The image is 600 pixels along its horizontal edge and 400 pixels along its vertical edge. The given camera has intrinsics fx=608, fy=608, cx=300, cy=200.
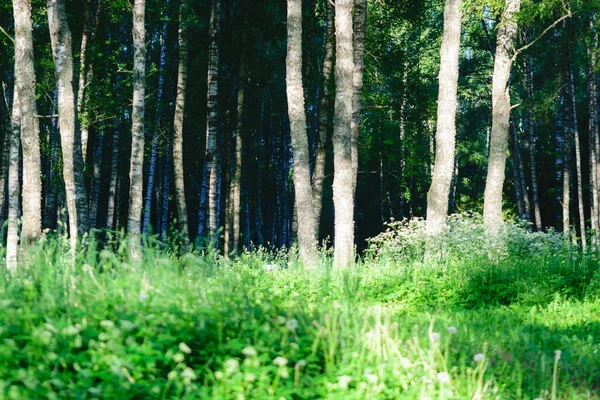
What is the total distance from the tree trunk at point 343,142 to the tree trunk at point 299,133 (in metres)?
0.62

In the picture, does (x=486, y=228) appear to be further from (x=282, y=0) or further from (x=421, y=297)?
(x=282, y=0)

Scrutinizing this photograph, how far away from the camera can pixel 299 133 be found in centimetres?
1301

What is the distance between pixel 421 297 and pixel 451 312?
965mm

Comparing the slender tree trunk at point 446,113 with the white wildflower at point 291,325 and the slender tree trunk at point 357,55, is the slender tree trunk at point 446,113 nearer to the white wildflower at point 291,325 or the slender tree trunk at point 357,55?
the slender tree trunk at point 357,55

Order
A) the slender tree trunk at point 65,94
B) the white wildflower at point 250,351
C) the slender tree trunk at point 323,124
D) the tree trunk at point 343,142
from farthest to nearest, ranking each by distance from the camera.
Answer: the slender tree trunk at point 323,124, the slender tree trunk at point 65,94, the tree trunk at point 343,142, the white wildflower at point 250,351

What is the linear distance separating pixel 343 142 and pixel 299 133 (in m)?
0.96

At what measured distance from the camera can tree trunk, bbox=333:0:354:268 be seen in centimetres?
1275

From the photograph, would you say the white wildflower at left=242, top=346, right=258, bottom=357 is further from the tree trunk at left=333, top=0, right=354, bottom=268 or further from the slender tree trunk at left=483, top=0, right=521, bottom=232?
the slender tree trunk at left=483, top=0, right=521, bottom=232

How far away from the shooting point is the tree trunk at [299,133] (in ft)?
42.6

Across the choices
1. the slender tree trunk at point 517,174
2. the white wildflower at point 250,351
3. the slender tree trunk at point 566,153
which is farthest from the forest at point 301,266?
the slender tree trunk at point 517,174

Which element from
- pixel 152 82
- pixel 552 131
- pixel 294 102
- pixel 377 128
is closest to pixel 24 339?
pixel 294 102

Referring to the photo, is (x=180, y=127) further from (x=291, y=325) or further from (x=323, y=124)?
(x=291, y=325)

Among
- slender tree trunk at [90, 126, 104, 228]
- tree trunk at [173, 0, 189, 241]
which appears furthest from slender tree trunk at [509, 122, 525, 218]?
slender tree trunk at [90, 126, 104, 228]

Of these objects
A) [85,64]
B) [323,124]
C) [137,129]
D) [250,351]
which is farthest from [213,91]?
[250,351]
